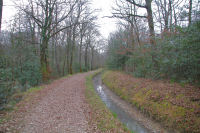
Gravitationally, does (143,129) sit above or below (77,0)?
below

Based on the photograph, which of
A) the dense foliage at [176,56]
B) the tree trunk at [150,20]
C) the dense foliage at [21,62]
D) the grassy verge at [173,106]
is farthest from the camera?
the tree trunk at [150,20]

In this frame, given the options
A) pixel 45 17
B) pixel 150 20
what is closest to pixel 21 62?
pixel 45 17

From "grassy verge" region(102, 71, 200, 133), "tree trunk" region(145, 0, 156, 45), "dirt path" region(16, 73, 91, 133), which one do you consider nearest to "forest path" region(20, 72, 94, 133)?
"dirt path" region(16, 73, 91, 133)

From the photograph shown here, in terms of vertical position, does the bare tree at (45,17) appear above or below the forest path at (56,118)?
above

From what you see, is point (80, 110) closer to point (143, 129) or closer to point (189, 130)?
point (143, 129)

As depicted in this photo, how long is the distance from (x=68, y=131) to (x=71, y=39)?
2545 cm

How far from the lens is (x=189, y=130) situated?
5.65m

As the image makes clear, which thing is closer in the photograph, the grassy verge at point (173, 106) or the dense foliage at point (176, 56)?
the grassy verge at point (173, 106)

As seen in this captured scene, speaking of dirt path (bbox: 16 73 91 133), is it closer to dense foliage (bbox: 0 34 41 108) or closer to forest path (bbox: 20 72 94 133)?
forest path (bbox: 20 72 94 133)

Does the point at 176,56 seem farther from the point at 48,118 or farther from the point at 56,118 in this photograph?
the point at 48,118

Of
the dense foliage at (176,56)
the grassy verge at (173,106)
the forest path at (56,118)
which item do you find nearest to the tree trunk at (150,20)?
the dense foliage at (176,56)

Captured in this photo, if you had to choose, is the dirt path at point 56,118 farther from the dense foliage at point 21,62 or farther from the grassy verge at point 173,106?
the dense foliage at point 21,62

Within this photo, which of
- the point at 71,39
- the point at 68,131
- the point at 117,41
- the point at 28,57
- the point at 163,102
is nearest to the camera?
the point at 68,131

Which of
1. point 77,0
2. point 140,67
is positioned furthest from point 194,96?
point 77,0
